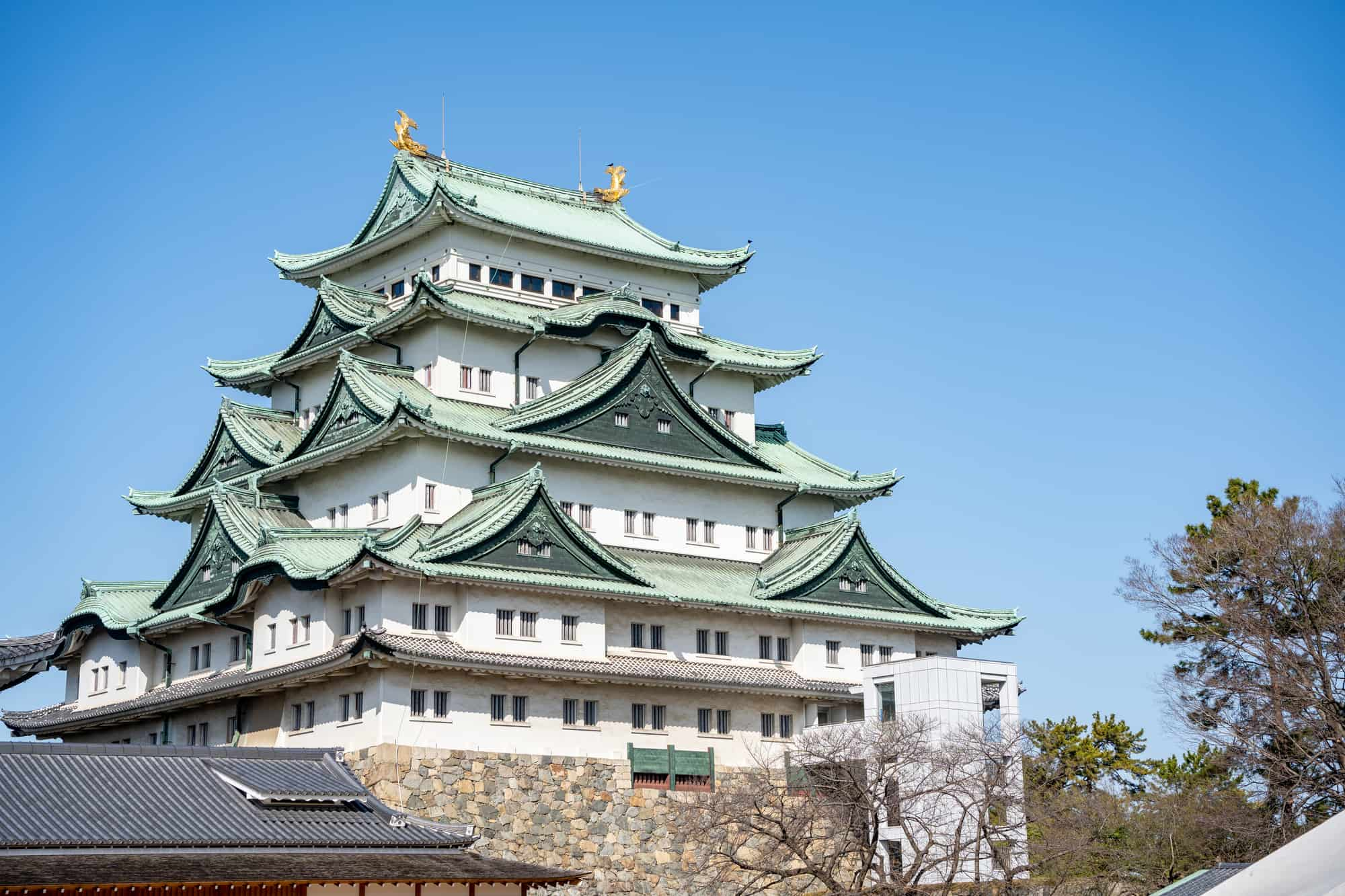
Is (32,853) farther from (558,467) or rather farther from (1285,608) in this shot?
(1285,608)

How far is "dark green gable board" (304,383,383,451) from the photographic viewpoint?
51.2 meters

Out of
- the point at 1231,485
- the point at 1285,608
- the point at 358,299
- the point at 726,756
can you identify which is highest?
the point at 358,299

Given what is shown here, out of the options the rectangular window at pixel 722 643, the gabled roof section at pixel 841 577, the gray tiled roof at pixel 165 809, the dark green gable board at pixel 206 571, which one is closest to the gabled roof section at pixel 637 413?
the gabled roof section at pixel 841 577

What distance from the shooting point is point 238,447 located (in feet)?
186

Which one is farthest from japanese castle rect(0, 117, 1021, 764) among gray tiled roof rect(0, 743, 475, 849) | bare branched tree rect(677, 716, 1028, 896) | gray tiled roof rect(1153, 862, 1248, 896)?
gray tiled roof rect(1153, 862, 1248, 896)

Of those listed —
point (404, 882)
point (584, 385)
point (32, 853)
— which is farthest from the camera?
point (584, 385)

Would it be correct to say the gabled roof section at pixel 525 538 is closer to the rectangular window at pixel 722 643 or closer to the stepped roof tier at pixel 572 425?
the stepped roof tier at pixel 572 425

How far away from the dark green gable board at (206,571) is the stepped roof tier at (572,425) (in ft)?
8.34

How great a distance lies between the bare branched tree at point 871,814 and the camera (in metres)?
39.4

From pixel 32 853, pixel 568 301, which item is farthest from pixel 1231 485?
pixel 32 853

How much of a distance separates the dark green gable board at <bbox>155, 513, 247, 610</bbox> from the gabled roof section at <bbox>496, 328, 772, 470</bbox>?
10157 mm

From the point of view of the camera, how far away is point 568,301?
192ft

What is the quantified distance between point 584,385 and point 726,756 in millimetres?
13319

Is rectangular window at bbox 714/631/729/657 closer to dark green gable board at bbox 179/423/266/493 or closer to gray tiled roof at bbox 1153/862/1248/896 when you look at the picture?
dark green gable board at bbox 179/423/266/493
